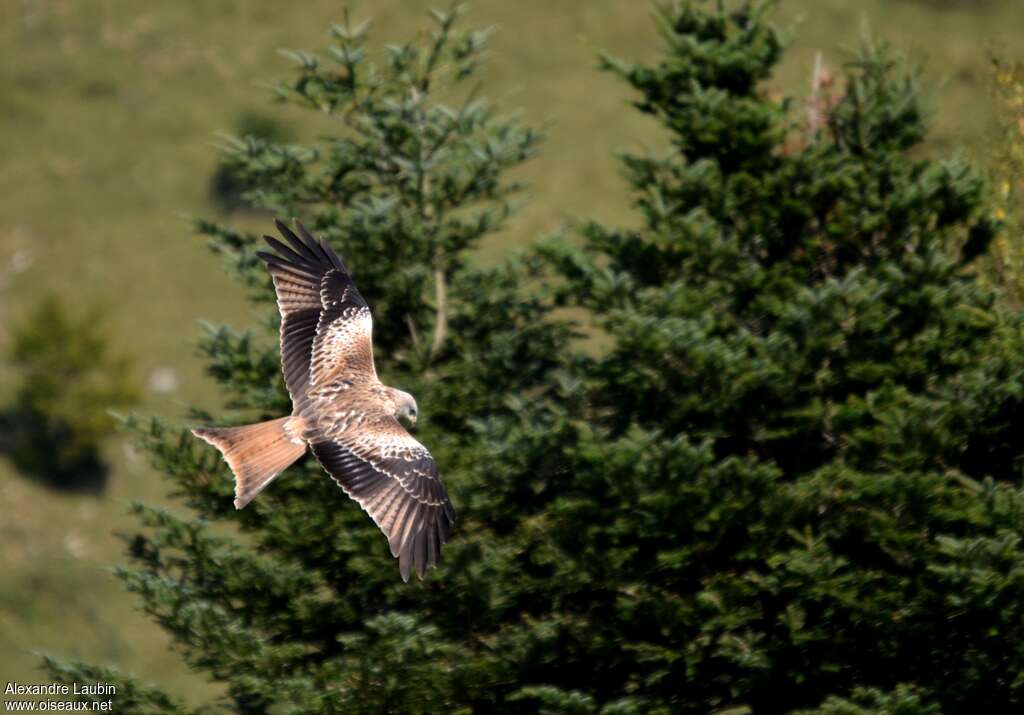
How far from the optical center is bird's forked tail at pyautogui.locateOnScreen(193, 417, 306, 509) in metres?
10.4

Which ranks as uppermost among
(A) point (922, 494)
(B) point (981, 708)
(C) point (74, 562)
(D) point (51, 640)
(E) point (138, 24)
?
(E) point (138, 24)

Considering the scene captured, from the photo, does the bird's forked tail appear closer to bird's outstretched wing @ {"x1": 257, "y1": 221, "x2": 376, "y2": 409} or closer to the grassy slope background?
bird's outstretched wing @ {"x1": 257, "y1": 221, "x2": 376, "y2": 409}

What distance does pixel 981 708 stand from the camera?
492 inches

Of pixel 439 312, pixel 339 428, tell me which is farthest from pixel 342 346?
pixel 439 312

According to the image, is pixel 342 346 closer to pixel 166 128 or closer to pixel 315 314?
pixel 315 314

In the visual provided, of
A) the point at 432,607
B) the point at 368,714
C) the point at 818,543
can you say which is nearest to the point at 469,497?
the point at 432,607

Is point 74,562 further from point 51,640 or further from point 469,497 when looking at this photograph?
point 469,497

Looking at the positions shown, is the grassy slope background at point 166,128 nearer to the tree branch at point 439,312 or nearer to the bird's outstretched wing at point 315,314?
the tree branch at point 439,312

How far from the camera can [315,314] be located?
488 inches

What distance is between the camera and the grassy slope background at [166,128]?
134ft

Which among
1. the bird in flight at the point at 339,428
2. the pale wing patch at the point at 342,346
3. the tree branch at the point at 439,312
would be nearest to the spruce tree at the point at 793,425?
the tree branch at the point at 439,312

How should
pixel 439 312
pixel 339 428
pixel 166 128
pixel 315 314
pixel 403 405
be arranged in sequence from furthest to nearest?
pixel 166 128 → pixel 439 312 → pixel 315 314 → pixel 403 405 → pixel 339 428

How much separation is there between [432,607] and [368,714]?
1253mm

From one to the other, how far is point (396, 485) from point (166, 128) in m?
41.2
